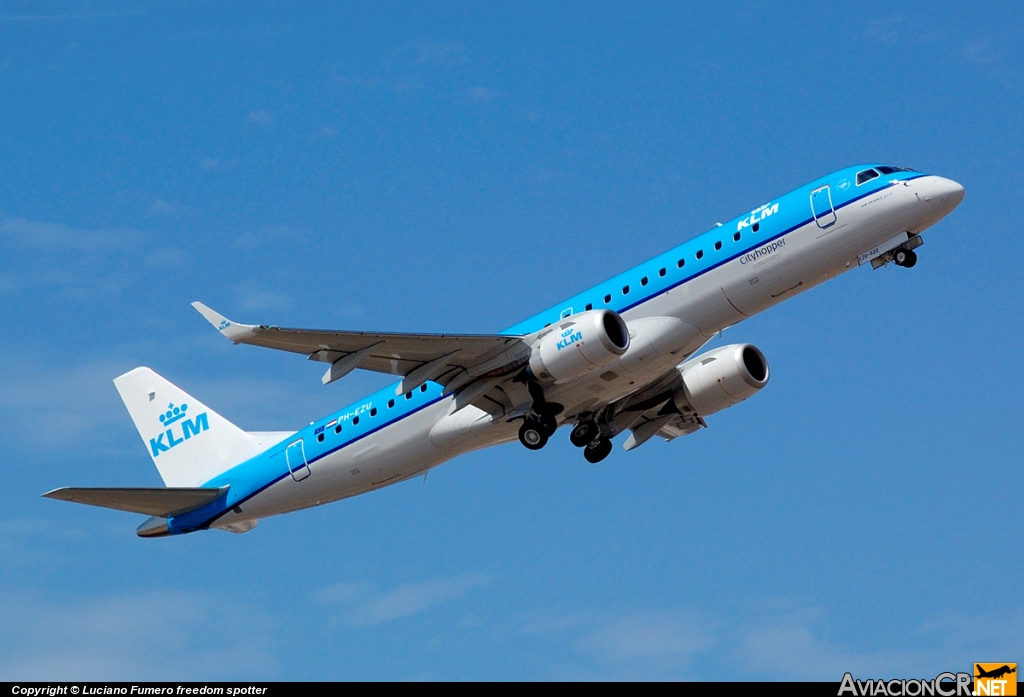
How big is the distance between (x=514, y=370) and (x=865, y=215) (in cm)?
963

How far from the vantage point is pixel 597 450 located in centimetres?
4088

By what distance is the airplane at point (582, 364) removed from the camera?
114 ft

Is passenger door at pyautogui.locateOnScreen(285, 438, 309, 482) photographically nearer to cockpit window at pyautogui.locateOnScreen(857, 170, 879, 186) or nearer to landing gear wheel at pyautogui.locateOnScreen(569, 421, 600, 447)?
landing gear wheel at pyautogui.locateOnScreen(569, 421, 600, 447)

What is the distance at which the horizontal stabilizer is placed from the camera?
3853cm

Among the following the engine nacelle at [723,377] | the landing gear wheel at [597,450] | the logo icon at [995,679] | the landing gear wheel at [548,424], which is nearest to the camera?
the logo icon at [995,679]

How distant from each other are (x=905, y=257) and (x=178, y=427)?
78.1ft

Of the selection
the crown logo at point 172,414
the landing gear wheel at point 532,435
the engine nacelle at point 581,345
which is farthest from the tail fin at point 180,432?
the engine nacelle at point 581,345

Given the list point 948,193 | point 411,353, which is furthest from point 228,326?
point 948,193

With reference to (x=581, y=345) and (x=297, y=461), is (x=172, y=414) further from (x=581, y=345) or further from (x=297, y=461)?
(x=581, y=345)

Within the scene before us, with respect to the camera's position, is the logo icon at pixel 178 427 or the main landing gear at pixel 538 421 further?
the logo icon at pixel 178 427

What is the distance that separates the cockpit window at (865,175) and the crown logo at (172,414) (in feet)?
75.9

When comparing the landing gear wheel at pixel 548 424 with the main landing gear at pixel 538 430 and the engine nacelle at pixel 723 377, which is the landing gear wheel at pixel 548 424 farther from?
the engine nacelle at pixel 723 377

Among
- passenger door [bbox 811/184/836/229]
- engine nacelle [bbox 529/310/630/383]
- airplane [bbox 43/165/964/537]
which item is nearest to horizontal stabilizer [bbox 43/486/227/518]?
airplane [bbox 43/165/964/537]

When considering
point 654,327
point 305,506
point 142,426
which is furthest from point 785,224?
point 142,426
